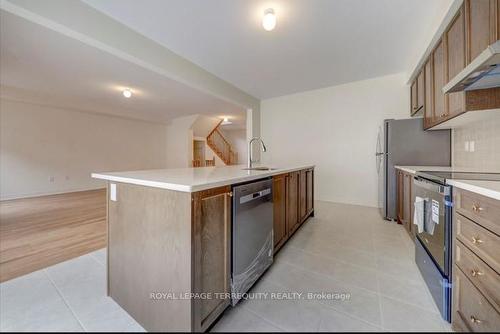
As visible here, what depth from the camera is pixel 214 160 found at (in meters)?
9.46

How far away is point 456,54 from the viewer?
1.76 metres

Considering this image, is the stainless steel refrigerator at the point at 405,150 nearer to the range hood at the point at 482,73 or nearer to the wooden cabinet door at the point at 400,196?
the wooden cabinet door at the point at 400,196

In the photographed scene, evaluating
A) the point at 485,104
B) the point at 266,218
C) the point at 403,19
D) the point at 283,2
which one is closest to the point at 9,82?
the point at 283,2

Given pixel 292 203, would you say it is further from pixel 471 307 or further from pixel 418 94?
pixel 418 94

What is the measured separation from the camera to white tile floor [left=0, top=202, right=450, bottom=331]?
0.42m

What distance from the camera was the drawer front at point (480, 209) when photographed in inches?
37.0

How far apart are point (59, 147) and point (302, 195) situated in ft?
21.0

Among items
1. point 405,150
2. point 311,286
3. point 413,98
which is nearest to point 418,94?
point 413,98

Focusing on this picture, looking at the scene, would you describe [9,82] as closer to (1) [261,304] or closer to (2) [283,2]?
(2) [283,2]

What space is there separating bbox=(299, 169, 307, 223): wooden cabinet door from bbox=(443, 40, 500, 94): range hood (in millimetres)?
1561

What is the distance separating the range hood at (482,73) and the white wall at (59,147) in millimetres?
7503

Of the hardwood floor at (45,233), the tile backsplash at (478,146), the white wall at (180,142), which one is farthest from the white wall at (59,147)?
the tile backsplash at (478,146)

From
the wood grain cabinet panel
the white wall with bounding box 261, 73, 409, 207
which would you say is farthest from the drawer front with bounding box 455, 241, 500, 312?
the white wall with bounding box 261, 73, 409, 207


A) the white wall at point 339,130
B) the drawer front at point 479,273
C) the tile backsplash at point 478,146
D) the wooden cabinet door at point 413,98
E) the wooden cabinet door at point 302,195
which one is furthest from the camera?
the white wall at point 339,130
